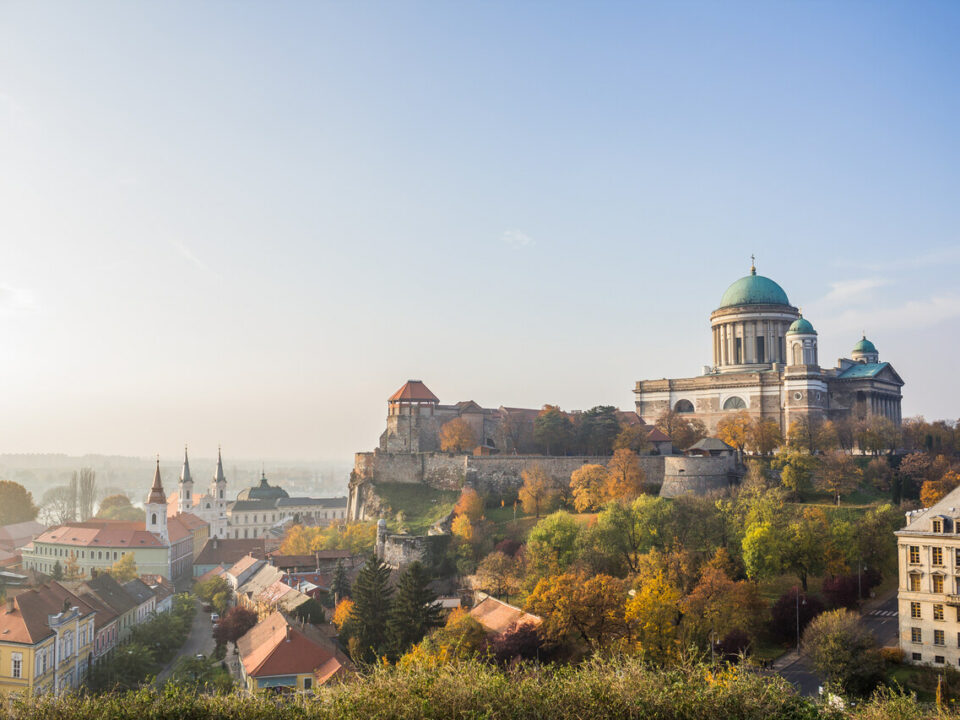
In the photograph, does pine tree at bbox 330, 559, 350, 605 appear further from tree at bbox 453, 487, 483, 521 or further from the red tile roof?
the red tile roof

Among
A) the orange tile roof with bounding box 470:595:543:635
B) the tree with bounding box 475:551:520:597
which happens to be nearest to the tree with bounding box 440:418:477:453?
the tree with bounding box 475:551:520:597

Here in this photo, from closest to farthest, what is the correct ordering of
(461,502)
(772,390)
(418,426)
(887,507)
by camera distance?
1. (887,507)
2. (461,502)
3. (772,390)
4. (418,426)

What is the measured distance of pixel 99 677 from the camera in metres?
45.6

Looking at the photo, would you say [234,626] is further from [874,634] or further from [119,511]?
[119,511]

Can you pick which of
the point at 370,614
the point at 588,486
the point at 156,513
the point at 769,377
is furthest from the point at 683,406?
the point at 156,513

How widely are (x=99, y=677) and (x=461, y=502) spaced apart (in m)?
25.0

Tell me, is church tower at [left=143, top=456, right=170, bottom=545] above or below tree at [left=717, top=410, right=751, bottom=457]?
below

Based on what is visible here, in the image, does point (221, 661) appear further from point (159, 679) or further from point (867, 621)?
point (867, 621)

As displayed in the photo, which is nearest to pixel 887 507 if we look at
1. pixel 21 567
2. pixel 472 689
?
pixel 472 689

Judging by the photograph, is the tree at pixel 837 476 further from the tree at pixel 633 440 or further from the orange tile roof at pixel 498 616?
the orange tile roof at pixel 498 616

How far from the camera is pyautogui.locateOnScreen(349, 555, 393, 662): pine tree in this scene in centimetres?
4272

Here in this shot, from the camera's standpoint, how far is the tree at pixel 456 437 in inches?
2761

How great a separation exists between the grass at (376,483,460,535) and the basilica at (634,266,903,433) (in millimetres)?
20598

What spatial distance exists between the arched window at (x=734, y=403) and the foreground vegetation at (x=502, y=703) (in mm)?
46250
